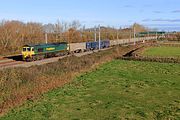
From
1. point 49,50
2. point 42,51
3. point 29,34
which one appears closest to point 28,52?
point 42,51

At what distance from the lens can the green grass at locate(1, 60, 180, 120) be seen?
1361 centimetres

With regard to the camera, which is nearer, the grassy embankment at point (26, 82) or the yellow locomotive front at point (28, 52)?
the grassy embankment at point (26, 82)

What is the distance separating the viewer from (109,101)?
54.6 feet

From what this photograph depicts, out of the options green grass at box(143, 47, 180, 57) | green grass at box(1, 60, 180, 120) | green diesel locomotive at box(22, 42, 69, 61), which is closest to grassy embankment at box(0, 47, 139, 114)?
green grass at box(1, 60, 180, 120)

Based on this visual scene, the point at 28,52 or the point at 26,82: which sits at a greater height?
the point at 28,52

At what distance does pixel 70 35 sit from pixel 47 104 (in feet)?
221

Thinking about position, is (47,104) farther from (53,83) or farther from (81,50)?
(81,50)

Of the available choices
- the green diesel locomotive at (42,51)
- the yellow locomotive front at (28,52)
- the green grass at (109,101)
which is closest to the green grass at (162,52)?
the green diesel locomotive at (42,51)

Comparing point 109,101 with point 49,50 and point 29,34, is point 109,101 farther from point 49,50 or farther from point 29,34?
point 29,34

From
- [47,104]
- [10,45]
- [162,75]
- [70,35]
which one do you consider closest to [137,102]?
[47,104]

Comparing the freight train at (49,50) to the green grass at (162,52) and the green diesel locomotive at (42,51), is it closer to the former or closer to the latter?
the green diesel locomotive at (42,51)

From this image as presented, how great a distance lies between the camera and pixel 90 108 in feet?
49.2

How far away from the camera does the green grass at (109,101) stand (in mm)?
13609

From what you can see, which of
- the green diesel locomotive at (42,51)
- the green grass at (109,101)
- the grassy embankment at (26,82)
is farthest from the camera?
the green diesel locomotive at (42,51)
